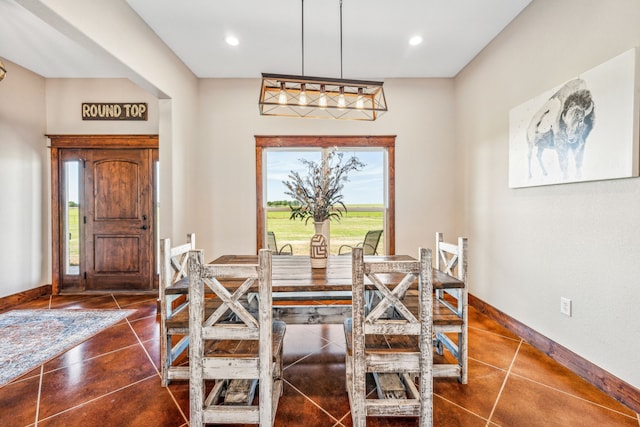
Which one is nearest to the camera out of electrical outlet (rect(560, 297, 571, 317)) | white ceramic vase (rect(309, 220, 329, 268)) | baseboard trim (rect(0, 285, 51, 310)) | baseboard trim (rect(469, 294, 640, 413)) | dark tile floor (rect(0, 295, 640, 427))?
dark tile floor (rect(0, 295, 640, 427))

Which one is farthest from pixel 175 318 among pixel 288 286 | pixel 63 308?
pixel 63 308

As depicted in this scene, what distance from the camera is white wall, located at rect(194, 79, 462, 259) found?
4.20 m

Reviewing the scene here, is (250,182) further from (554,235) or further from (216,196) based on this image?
(554,235)

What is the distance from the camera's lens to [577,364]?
2211mm

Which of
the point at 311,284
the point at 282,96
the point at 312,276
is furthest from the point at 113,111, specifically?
the point at 311,284

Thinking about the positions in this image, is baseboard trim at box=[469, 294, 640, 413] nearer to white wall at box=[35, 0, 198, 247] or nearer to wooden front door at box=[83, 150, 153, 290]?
white wall at box=[35, 0, 198, 247]

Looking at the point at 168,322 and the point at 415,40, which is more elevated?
the point at 415,40

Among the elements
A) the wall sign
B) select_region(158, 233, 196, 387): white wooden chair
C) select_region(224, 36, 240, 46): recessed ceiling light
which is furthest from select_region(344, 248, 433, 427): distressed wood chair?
the wall sign

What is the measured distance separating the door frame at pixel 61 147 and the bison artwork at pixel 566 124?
451cm

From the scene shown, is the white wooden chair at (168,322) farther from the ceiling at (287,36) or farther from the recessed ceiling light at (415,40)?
the recessed ceiling light at (415,40)

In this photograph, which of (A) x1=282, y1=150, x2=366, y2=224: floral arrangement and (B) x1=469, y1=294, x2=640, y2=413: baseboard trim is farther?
(A) x1=282, y1=150, x2=366, y2=224: floral arrangement

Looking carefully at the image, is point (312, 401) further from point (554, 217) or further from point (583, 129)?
point (583, 129)

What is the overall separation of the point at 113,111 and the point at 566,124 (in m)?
5.20

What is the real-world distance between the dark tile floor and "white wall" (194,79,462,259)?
6.02 feet
